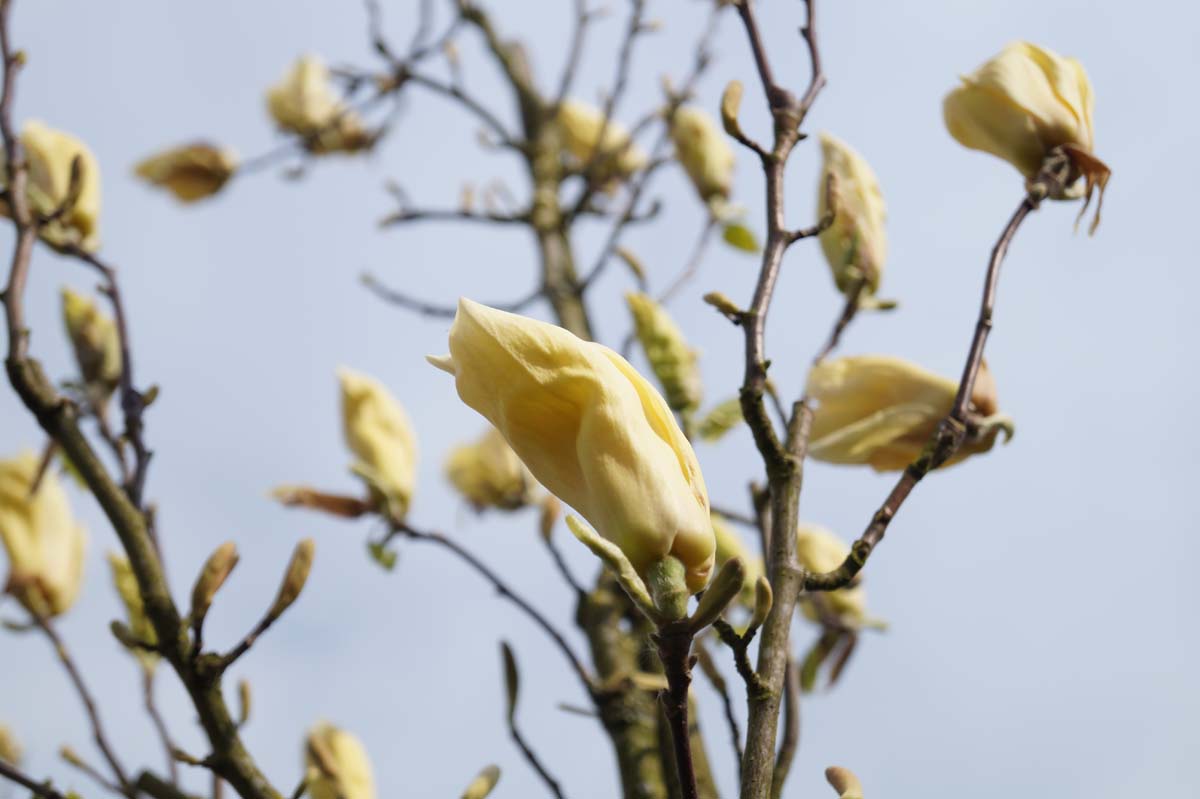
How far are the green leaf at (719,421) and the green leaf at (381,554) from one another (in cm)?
54

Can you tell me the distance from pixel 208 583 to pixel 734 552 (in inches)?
25.9

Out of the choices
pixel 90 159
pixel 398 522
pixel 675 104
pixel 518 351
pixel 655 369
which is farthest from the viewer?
pixel 675 104

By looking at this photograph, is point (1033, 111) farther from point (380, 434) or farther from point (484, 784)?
point (380, 434)

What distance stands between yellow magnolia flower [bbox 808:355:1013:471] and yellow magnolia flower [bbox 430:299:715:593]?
387mm

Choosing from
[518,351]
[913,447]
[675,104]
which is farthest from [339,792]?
[675,104]

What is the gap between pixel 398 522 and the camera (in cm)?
165

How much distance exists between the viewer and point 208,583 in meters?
0.92

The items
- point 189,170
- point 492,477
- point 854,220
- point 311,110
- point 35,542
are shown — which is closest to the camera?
point 854,220

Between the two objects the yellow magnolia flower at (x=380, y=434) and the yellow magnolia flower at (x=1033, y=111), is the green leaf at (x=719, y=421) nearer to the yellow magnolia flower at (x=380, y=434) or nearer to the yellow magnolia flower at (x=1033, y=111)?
the yellow magnolia flower at (x=1033, y=111)

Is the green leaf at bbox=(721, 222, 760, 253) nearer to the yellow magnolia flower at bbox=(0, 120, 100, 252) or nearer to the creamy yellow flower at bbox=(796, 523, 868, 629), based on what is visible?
the creamy yellow flower at bbox=(796, 523, 868, 629)

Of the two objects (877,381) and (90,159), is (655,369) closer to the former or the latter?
(877,381)

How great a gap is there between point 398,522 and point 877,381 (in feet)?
2.66

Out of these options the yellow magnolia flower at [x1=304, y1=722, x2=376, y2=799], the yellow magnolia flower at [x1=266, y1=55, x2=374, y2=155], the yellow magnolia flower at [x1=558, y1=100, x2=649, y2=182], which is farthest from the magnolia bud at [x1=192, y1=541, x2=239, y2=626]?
the yellow magnolia flower at [x1=266, y1=55, x2=374, y2=155]

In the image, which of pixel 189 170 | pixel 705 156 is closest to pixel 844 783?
pixel 705 156
